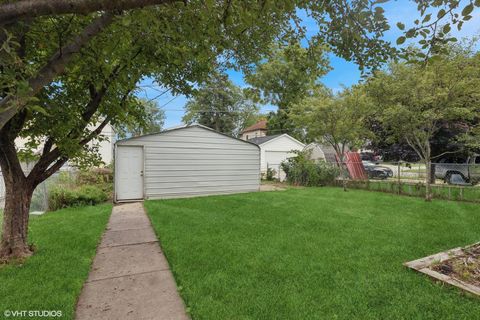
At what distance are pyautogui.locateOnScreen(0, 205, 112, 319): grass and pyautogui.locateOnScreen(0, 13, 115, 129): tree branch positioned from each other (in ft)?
6.18

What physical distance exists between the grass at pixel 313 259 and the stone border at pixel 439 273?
0.31 ft

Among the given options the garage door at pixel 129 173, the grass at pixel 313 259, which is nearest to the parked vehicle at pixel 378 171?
the grass at pixel 313 259

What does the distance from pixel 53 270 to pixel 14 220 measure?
107 centimetres

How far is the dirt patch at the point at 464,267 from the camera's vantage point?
113 inches

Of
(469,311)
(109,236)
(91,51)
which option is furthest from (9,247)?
(469,311)

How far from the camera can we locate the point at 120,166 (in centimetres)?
892

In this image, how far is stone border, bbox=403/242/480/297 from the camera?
8.66ft

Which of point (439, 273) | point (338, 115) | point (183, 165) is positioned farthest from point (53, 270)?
point (338, 115)

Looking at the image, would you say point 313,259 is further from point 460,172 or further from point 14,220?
point 460,172

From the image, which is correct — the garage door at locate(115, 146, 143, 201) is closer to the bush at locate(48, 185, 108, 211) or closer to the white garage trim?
the white garage trim

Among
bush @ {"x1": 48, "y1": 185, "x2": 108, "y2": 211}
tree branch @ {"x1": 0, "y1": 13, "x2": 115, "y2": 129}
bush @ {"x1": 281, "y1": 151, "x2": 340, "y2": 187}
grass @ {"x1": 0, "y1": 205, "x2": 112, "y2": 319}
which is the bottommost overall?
grass @ {"x1": 0, "y1": 205, "x2": 112, "y2": 319}

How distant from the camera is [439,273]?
2.98 metres

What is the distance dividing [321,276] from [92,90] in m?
3.93

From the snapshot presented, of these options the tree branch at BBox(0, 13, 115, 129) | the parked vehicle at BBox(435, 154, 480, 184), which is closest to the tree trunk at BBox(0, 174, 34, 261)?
the tree branch at BBox(0, 13, 115, 129)
